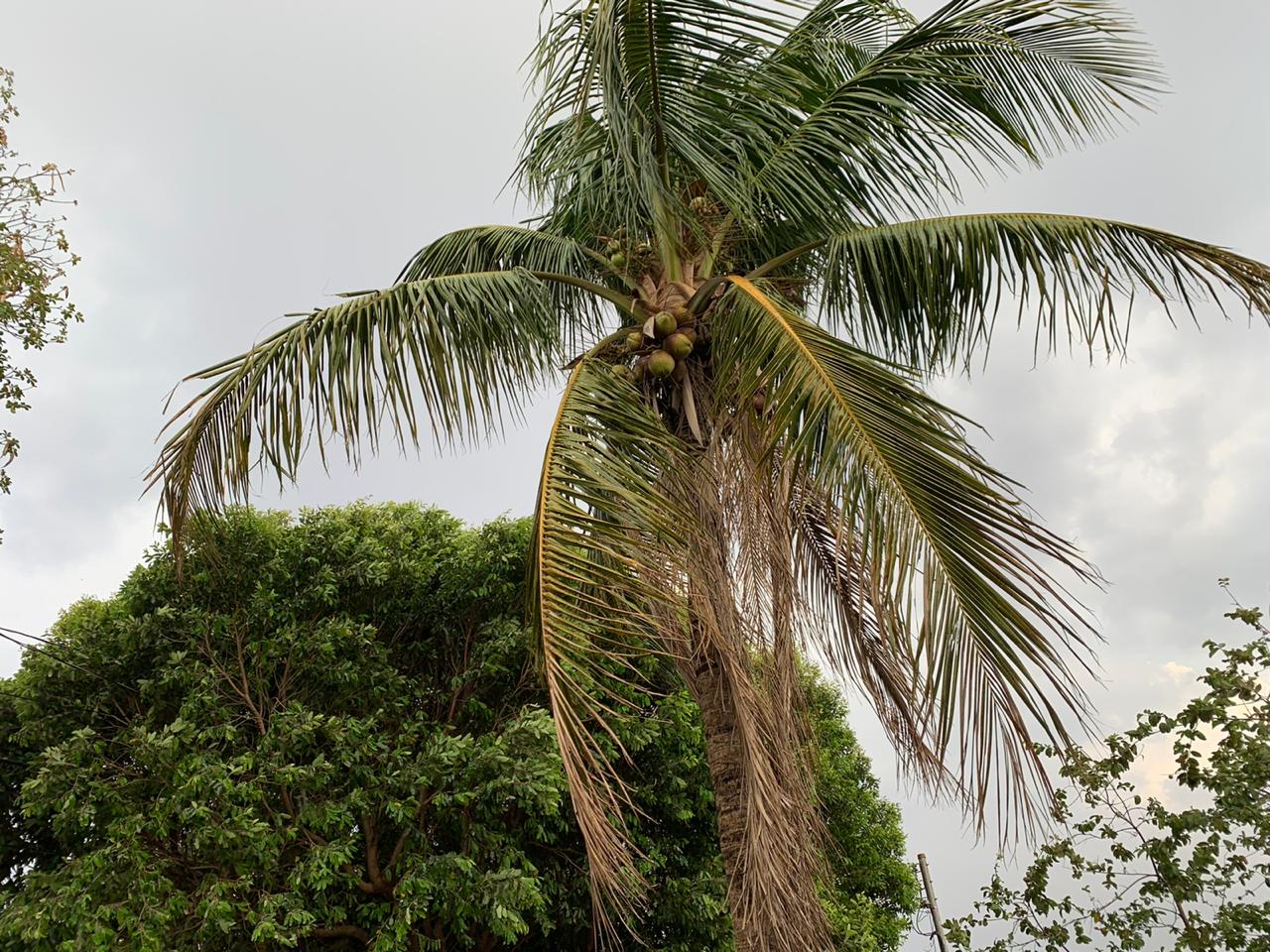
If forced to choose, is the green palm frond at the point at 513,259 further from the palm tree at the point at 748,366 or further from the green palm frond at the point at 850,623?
the green palm frond at the point at 850,623

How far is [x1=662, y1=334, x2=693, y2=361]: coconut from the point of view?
185 inches

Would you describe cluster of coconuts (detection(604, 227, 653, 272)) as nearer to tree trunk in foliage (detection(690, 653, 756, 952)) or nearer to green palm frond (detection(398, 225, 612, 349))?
green palm frond (detection(398, 225, 612, 349))

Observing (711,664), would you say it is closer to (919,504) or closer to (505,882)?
(919,504)

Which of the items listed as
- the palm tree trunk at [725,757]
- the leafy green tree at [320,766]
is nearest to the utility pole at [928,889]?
the leafy green tree at [320,766]

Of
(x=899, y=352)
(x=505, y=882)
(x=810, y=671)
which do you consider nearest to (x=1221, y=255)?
(x=899, y=352)

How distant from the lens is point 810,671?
47.1ft

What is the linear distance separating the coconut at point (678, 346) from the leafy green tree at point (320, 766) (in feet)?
11.6

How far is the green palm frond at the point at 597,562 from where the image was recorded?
318cm

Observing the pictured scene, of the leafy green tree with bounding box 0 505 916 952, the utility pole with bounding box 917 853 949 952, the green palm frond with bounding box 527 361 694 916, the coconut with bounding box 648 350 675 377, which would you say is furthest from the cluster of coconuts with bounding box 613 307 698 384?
the utility pole with bounding box 917 853 949 952

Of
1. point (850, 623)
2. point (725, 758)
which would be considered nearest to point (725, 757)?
point (725, 758)

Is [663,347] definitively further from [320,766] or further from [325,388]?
[320,766]

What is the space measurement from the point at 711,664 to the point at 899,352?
1975 millimetres

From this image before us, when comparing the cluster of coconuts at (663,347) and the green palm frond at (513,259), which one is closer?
the cluster of coconuts at (663,347)

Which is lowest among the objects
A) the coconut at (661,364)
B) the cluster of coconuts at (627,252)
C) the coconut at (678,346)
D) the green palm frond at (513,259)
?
the coconut at (661,364)
